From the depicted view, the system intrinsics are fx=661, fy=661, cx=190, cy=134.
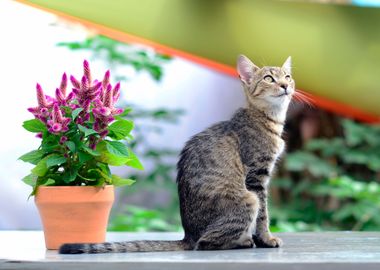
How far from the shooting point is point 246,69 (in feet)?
6.21

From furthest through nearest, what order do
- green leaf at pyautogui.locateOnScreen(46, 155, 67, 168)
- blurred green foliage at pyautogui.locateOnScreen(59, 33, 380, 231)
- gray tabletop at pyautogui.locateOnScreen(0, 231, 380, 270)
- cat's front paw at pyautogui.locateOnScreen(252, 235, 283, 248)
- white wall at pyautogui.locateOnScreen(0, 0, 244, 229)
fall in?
1. white wall at pyautogui.locateOnScreen(0, 0, 244, 229)
2. blurred green foliage at pyautogui.locateOnScreen(59, 33, 380, 231)
3. cat's front paw at pyautogui.locateOnScreen(252, 235, 283, 248)
4. green leaf at pyautogui.locateOnScreen(46, 155, 67, 168)
5. gray tabletop at pyautogui.locateOnScreen(0, 231, 380, 270)

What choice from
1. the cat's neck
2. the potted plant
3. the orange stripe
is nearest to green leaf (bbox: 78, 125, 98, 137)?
the potted plant

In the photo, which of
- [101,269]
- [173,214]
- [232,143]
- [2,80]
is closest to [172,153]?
[173,214]

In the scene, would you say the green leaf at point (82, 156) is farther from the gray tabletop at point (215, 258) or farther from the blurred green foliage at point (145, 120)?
the blurred green foliage at point (145, 120)

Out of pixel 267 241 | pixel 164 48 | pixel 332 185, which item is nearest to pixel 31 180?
pixel 267 241

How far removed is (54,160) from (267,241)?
583 mm

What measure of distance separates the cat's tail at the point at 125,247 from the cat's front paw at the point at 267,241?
20cm

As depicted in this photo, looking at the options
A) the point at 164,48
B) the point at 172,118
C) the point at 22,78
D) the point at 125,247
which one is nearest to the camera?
the point at 125,247

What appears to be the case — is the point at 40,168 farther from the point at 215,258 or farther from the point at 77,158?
the point at 215,258

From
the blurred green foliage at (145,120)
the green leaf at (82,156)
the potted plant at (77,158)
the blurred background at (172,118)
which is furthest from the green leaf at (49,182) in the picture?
the blurred green foliage at (145,120)

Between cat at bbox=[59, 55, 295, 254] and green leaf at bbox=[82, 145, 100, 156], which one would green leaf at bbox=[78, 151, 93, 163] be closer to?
green leaf at bbox=[82, 145, 100, 156]

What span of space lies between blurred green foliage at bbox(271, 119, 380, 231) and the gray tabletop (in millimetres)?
1862

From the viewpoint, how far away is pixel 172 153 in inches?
158

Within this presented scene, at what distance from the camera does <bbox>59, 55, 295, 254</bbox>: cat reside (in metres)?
1.65
